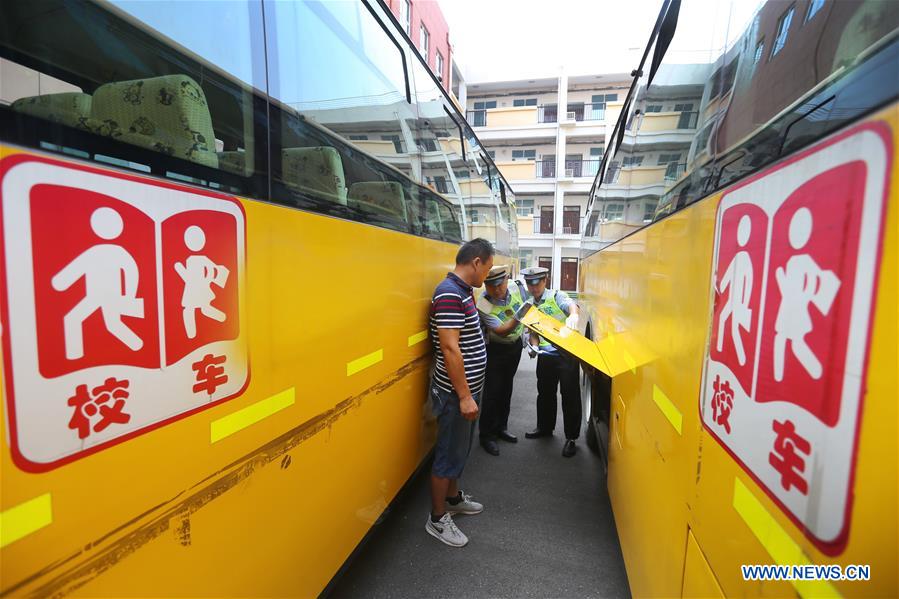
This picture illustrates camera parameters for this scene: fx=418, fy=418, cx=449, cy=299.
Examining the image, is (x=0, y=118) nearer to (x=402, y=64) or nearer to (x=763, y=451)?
(x=763, y=451)

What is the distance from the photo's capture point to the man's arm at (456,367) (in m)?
2.67

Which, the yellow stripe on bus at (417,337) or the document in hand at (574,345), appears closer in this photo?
the document in hand at (574,345)

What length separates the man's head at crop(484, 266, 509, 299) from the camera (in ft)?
12.3

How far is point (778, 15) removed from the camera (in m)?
1.06

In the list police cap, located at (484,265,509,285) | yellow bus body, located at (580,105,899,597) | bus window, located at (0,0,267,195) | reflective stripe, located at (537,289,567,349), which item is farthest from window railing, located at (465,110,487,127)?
bus window, located at (0,0,267,195)

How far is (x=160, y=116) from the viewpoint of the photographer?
3.94ft

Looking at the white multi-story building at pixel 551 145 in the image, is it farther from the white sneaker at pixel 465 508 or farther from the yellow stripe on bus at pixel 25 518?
the yellow stripe on bus at pixel 25 518

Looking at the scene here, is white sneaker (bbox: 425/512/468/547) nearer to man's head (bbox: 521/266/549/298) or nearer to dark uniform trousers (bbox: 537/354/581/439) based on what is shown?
dark uniform trousers (bbox: 537/354/581/439)

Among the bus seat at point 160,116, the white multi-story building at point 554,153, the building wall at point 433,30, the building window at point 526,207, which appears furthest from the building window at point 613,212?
the building window at point 526,207

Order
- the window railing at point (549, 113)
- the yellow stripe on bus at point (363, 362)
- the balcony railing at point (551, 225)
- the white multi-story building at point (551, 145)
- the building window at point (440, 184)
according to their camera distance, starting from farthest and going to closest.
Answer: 1. the window railing at point (549, 113)
2. the balcony railing at point (551, 225)
3. the white multi-story building at point (551, 145)
4. the building window at point (440, 184)
5. the yellow stripe on bus at point (363, 362)

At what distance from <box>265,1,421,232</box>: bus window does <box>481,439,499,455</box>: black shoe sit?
95.2 inches

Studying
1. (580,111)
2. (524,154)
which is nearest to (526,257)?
(524,154)

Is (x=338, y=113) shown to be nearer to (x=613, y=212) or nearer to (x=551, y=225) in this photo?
(x=613, y=212)

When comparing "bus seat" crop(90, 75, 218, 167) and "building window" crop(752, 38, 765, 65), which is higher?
→ "building window" crop(752, 38, 765, 65)
